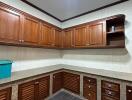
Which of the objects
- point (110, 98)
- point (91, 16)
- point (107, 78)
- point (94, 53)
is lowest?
point (110, 98)

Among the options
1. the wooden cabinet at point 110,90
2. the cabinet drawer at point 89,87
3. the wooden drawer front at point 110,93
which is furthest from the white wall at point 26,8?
the wooden drawer front at point 110,93

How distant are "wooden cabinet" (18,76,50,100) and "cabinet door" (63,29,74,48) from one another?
1220 mm

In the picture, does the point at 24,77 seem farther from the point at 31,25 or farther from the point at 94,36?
the point at 94,36

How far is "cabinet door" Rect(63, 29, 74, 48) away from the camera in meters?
2.94

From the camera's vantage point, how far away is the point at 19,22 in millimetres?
1882

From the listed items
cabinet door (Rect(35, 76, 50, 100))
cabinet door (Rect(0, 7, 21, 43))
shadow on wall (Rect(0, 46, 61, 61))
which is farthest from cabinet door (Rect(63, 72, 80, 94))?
cabinet door (Rect(0, 7, 21, 43))

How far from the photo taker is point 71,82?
2648mm

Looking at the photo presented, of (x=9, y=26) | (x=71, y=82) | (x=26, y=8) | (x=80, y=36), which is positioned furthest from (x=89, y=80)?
(x=26, y=8)

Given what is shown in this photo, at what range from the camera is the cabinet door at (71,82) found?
2501mm

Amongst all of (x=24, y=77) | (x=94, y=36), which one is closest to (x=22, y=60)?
(x=24, y=77)

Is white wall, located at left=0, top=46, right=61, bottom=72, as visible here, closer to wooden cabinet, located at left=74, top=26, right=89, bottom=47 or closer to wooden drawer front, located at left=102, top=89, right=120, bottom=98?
wooden cabinet, located at left=74, top=26, right=89, bottom=47

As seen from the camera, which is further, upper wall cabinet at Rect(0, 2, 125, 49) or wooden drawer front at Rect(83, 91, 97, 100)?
wooden drawer front at Rect(83, 91, 97, 100)

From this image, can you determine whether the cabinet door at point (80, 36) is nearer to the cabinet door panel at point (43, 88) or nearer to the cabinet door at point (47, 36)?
the cabinet door at point (47, 36)

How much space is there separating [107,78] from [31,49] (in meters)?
1.95
